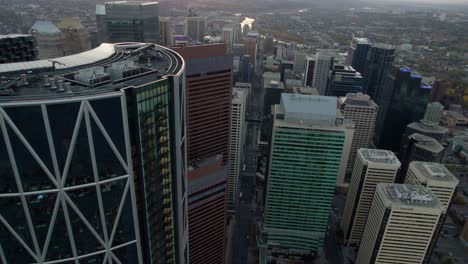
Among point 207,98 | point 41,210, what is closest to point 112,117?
point 41,210

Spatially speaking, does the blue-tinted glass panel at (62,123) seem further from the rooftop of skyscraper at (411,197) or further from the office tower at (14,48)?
the rooftop of skyscraper at (411,197)

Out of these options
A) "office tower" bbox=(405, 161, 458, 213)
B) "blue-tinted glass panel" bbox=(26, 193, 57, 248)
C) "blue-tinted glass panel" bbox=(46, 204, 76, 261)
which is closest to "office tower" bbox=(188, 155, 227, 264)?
"blue-tinted glass panel" bbox=(46, 204, 76, 261)

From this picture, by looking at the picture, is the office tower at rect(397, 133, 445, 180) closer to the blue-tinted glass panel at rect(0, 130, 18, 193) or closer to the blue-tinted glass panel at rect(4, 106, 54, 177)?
the blue-tinted glass panel at rect(4, 106, 54, 177)

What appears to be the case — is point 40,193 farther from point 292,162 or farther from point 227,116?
point 292,162

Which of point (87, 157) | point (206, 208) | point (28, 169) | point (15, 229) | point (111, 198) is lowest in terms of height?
point (206, 208)

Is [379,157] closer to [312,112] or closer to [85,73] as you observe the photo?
[312,112]

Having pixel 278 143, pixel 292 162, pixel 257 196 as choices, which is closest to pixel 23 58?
pixel 278 143

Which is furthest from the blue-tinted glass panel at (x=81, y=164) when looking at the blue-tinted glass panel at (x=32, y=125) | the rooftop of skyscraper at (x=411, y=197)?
the rooftop of skyscraper at (x=411, y=197)
